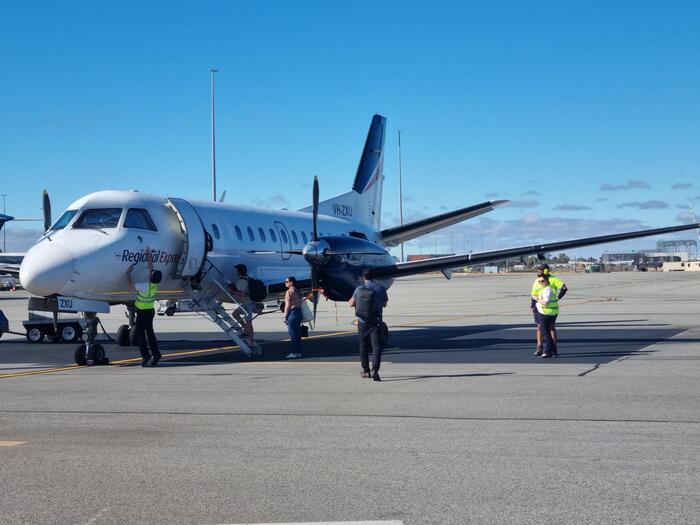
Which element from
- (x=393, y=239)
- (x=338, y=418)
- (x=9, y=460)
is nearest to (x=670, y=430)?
(x=338, y=418)

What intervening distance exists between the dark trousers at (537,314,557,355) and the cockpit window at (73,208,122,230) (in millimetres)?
9065

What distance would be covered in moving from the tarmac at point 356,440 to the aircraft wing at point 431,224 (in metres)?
6.88

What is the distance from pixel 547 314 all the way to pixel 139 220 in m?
8.78

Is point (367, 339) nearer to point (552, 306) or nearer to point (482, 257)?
point (552, 306)

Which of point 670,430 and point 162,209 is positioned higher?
point 162,209

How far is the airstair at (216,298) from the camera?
18953 mm

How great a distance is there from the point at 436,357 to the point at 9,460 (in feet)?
36.1

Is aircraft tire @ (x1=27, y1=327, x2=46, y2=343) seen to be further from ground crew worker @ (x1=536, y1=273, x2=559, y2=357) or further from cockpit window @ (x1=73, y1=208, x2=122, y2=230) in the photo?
ground crew worker @ (x1=536, y1=273, x2=559, y2=357)

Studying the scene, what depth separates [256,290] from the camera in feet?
67.3

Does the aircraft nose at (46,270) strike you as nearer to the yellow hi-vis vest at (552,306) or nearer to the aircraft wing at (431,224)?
the yellow hi-vis vest at (552,306)

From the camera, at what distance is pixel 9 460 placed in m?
7.96

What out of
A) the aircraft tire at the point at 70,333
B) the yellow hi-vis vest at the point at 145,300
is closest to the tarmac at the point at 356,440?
the yellow hi-vis vest at the point at 145,300

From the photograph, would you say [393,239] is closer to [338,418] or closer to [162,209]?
[162,209]

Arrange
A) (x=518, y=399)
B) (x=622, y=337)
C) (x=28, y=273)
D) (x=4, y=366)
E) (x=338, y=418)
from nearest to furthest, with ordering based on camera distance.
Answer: (x=338, y=418) < (x=518, y=399) < (x=28, y=273) < (x=4, y=366) < (x=622, y=337)
